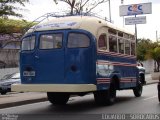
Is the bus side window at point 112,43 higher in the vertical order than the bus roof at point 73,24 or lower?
lower

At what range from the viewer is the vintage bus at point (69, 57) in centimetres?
1496

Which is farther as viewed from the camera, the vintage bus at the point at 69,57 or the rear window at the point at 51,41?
the rear window at the point at 51,41

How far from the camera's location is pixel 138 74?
21.2 m

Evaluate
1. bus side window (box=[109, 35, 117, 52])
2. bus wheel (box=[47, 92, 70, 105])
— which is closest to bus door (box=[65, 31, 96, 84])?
bus side window (box=[109, 35, 117, 52])

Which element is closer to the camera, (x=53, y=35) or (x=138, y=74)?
(x=53, y=35)

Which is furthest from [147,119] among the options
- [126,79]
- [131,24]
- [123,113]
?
[131,24]

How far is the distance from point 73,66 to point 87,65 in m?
0.47

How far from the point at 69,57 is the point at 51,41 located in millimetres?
1027

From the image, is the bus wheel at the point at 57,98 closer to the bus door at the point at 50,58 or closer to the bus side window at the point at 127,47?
the bus door at the point at 50,58

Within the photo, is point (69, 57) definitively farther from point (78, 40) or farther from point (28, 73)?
point (28, 73)

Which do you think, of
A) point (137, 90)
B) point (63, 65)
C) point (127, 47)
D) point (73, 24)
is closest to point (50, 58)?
point (63, 65)

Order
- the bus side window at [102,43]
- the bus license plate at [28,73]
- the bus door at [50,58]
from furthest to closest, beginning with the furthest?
the bus side window at [102,43] < the bus license plate at [28,73] < the bus door at [50,58]

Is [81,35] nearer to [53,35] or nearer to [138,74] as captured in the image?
[53,35]

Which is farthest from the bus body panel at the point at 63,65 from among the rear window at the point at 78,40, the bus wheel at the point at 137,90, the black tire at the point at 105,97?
the bus wheel at the point at 137,90
